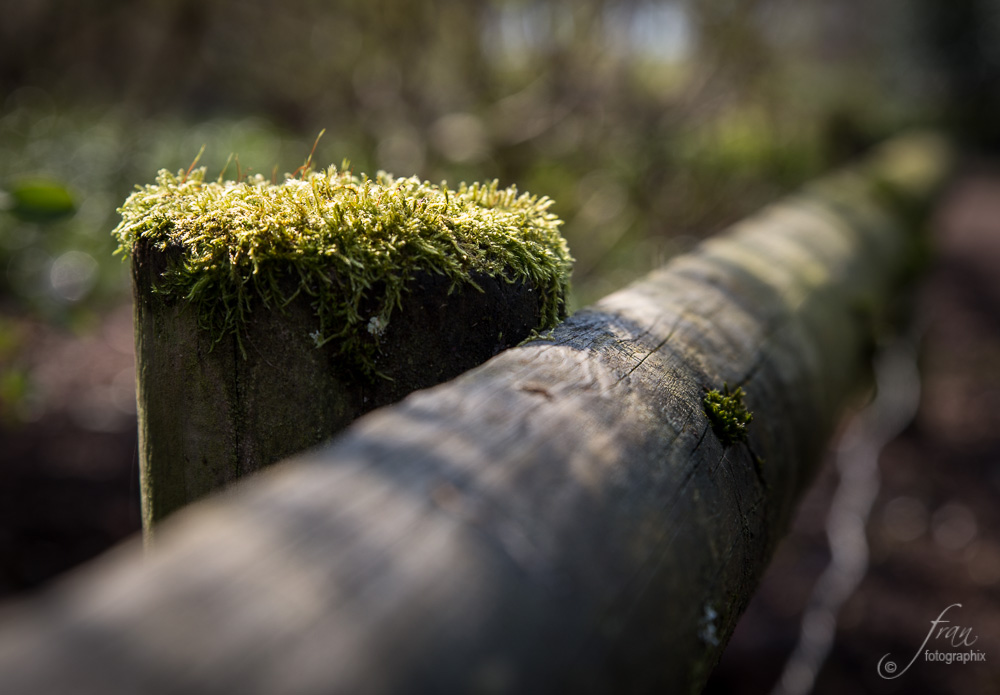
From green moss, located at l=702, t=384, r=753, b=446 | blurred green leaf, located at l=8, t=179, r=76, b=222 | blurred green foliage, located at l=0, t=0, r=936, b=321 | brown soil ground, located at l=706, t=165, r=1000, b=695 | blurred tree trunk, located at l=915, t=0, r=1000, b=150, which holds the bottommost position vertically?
brown soil ground, located at l=706, t=165, r=1000, b=695

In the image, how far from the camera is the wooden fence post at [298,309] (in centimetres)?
114

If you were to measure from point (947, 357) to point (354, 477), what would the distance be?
757 centimetres

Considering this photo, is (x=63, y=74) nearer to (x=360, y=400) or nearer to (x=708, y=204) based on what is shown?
(x=708, y=204)

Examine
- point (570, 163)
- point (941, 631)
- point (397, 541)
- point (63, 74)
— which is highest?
point (63, 74)

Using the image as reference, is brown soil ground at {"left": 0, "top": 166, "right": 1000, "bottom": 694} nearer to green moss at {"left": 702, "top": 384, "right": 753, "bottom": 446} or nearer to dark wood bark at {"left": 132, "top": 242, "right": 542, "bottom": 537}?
dark wood bark at {"left": 132, "top": 242, "right": 542, "bottom": 537}

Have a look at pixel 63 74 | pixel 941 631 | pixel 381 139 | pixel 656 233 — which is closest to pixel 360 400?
pixel 941 631

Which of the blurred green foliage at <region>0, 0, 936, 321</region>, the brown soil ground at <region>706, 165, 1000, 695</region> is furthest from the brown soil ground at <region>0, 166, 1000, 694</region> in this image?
the blurred green foliage at <region>0, 0, 936, 321</region>

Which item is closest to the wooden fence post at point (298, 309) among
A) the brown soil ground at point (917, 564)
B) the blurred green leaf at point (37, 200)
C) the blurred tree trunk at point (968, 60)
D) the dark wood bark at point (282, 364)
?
the dark wood bark at point (282, 364)

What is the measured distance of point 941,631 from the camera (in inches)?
129

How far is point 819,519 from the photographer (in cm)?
433

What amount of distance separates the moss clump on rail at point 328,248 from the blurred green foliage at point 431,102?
447cm

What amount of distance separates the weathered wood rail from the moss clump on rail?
0.21 m

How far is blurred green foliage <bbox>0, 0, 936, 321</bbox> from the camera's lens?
642cm

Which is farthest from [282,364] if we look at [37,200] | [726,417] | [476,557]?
[37,200]
